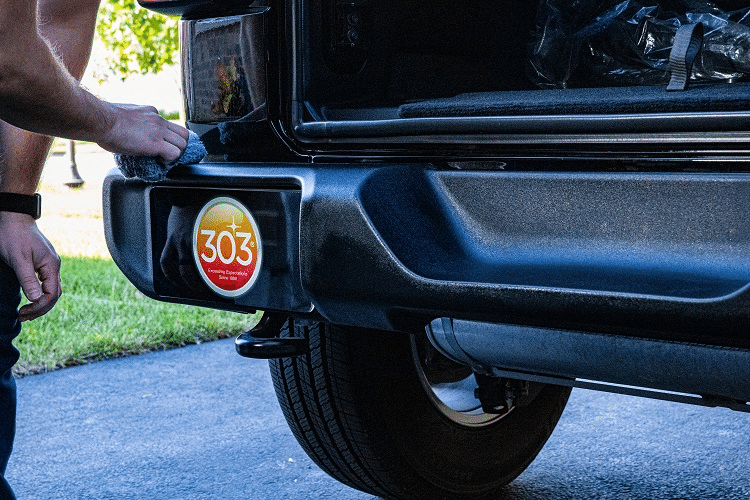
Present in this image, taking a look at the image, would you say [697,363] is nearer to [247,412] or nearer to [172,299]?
[172,299]

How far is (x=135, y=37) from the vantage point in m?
9.35

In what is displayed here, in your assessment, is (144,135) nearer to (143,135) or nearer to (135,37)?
(143,135)

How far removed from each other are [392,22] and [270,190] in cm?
→ 46

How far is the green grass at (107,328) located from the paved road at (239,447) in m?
0.25

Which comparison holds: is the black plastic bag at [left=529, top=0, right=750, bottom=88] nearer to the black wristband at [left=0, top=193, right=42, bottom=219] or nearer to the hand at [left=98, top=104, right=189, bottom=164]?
the hand at [left=98, top=104, right=189, bottom=164]

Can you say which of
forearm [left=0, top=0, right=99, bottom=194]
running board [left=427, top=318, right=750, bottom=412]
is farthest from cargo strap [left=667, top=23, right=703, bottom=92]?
forearm [left=0, top=0, right=99, bottom=194]

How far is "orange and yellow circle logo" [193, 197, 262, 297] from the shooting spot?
5.34 feet

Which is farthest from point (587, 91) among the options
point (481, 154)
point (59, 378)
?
point (59, 378)

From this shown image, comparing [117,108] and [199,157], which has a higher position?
[117,108]

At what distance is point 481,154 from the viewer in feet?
4.98

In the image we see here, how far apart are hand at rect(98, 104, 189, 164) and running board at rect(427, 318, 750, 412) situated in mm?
535

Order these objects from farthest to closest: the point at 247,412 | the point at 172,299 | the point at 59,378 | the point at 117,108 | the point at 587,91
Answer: the point at 59,378
the point at 247,412
the point at 172,299
the point at 587,91
the point at 117,108

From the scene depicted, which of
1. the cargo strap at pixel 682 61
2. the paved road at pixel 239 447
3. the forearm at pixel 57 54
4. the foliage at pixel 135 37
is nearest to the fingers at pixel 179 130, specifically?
the forearm at pixel 57 54

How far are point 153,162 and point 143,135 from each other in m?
0.09
